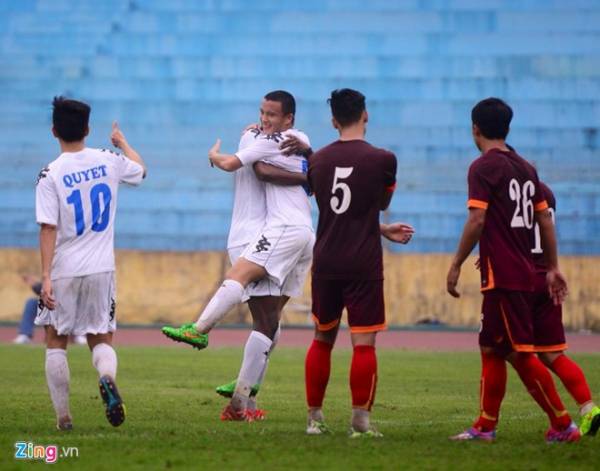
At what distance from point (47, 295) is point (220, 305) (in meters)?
1.49

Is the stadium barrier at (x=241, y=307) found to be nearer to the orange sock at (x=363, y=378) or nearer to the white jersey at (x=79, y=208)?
the white jersey at (x=79, y=208)

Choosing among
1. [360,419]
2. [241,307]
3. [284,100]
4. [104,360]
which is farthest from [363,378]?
[241,307]

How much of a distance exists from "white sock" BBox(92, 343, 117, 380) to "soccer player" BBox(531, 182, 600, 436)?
105 inches

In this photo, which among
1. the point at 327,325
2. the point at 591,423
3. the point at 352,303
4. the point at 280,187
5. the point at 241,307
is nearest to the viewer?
the point at 352,303

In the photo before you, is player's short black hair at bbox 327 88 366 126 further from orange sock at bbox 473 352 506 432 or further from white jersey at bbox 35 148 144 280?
orange sock at bbox 473 352 506 432

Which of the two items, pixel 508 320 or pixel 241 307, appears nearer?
pixel 508 320

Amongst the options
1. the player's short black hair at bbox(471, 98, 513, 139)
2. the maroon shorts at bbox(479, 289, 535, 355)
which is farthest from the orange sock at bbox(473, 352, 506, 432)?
the player's short black hair at bbox(471, 98, 513, 139)

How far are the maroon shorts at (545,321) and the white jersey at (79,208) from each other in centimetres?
274

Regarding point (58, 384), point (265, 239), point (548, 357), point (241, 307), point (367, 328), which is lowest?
point (241, 307)

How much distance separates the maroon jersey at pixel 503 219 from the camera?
28.6 ft

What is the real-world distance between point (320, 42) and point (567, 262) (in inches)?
396

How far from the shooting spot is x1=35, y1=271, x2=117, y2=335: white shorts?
9.31 m

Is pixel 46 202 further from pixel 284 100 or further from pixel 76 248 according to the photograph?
pixel 284 100

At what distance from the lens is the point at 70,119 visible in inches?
369
